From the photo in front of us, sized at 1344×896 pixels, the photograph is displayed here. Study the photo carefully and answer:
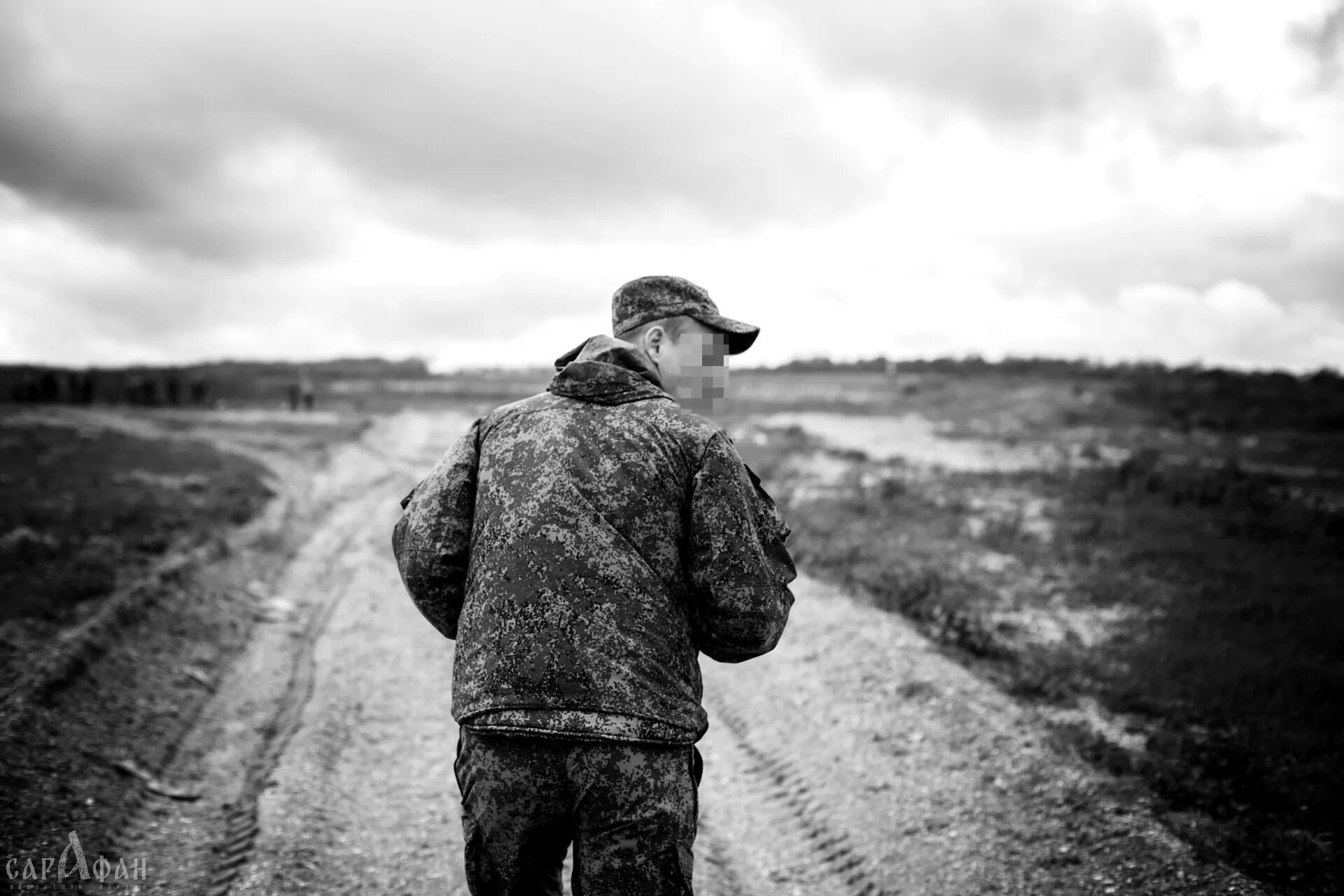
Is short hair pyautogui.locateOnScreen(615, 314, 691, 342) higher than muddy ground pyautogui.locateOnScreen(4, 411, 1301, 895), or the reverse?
short hair pyautogui.locateOnScreen(615, 314, 691, 342)

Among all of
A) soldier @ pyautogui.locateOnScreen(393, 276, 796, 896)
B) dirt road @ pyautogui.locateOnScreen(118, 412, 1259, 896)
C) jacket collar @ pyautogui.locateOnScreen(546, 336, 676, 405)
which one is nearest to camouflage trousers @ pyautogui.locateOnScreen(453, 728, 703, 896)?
soldier @ pyautogui.locateOnScreen(393, 276, 796, 896)

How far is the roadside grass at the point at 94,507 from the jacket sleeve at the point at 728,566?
863 centimetres

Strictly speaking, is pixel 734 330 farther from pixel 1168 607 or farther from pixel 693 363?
pixel 1168 607

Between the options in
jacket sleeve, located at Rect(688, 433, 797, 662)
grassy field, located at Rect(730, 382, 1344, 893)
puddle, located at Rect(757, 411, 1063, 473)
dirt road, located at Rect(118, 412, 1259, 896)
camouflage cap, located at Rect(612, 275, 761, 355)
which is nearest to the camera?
jacket sleeve, located at Rect(688, 433, 797, 662)

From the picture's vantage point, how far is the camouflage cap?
2.85 meters

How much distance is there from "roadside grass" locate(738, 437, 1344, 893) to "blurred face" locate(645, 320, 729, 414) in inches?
186

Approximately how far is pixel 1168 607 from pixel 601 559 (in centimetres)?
1098

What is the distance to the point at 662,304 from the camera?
9.36ft

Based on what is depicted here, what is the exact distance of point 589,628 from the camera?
7.55ft

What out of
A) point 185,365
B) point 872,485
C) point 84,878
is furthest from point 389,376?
point 84,878

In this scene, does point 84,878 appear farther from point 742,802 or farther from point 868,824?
point 868,824

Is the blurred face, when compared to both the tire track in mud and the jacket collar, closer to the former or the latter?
the jacket collar

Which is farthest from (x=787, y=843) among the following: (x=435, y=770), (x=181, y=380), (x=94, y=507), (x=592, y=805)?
(x=181, y=380)

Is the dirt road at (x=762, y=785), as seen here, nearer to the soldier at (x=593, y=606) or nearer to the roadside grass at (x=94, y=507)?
the roadside grass at (x=94, y=507)
